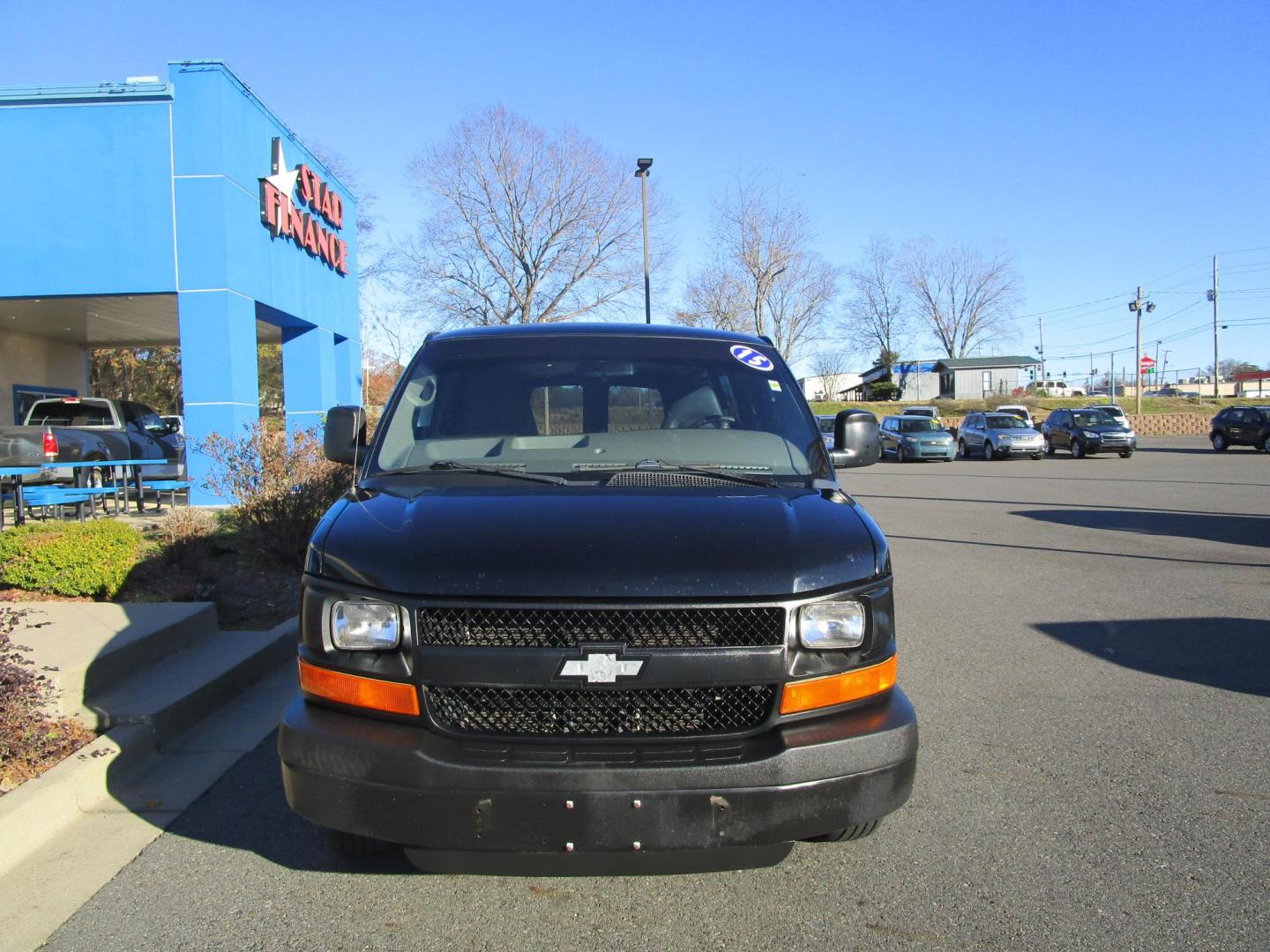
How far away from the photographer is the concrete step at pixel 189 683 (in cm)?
439

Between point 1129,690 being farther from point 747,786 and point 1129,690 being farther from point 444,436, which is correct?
point 444,436

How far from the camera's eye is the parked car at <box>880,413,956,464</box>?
31.8 m

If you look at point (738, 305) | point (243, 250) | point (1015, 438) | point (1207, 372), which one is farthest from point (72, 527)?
point (1207, 372)

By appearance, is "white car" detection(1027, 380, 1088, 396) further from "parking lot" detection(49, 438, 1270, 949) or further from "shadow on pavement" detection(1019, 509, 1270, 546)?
"parking lot" detection(49, 438, 1270, 949)

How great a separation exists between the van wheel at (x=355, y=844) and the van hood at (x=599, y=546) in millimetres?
888

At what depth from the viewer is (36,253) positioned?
14.1m

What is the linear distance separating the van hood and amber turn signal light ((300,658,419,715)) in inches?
10.6

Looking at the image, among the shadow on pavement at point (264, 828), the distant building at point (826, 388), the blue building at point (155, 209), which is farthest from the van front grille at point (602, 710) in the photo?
the distant building at point (826, 388)

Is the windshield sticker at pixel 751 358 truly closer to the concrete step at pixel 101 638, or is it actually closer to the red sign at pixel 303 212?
the concrete step at pixel 101 638

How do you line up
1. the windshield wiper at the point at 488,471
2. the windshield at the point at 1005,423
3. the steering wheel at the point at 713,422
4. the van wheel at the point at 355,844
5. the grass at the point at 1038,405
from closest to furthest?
the van wheel at the point at 355,844 < the windshield wiper at the point at 488,471 < the steering wheel at the point at 713,422 < the windshield at the point at 1005,423 < the grass at the point at 1038,405

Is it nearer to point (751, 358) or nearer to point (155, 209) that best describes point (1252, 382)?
point (155, 209)

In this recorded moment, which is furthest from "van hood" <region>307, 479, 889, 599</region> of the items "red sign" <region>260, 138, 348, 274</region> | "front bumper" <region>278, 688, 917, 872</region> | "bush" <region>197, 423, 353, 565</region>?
"red sign" <region>260, 138, 348, 274</region>

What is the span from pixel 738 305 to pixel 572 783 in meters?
46.8

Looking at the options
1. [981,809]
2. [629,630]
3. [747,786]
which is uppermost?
[629,630]
